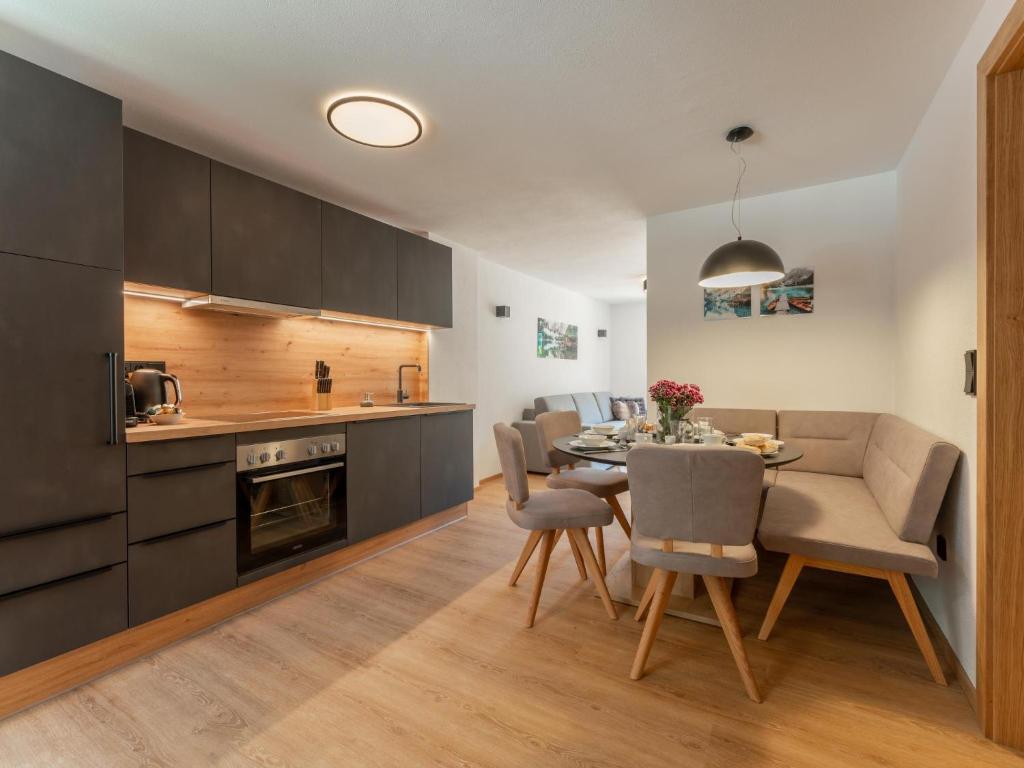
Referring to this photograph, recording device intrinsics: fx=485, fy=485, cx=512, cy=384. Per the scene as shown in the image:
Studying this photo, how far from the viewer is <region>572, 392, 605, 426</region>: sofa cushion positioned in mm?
6899

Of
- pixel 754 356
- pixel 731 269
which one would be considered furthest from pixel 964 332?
pixel 754 356

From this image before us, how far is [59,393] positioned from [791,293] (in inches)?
166

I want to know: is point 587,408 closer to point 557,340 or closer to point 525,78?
point 557,340

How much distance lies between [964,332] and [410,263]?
3.30 metres

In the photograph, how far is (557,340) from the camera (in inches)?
282

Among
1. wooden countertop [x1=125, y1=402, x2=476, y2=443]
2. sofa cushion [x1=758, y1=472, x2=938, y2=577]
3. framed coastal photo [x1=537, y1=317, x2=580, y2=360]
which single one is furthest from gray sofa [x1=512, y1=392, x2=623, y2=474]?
sofa cushion [x1=758, y1=472, x2=938, y2=577]

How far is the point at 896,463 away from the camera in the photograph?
2.34m

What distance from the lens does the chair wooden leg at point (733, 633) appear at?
5.73 feet

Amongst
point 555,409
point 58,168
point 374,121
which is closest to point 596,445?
point 374,121

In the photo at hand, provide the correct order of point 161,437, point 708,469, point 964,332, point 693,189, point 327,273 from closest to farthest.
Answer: point 708,469 → point 964,332 → point 161,437 → point 327,273 → point 693,189

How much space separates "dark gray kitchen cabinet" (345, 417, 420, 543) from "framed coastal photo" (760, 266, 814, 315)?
279 centimetres

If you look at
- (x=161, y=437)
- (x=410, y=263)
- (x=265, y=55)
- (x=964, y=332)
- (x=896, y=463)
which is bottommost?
(x=896, y=463)

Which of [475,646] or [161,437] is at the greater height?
[161,437]

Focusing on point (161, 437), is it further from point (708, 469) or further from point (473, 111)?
point (708, 469)
